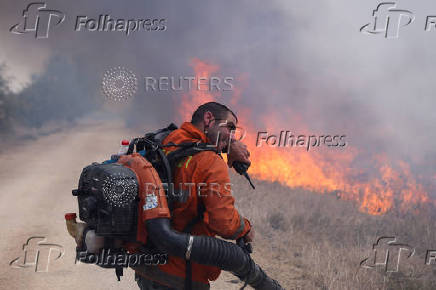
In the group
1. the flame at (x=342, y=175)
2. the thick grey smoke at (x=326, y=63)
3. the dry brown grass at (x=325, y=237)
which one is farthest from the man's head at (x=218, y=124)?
the thick grey smoke at (x=326, y=63)

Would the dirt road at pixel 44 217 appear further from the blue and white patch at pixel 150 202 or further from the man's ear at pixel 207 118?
the blue and white patch at pixel 150 202

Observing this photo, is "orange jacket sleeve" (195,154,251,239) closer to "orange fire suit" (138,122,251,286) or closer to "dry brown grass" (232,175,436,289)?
"orange fire suit" (138,122,251,286)

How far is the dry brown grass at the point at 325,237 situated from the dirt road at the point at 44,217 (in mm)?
1253

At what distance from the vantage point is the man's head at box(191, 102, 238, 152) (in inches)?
119

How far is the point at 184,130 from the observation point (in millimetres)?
3127

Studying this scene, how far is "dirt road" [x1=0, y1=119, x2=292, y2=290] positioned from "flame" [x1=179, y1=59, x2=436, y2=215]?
20.1ft

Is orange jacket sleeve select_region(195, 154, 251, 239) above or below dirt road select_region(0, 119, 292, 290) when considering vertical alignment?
above

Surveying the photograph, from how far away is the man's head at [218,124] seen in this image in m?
3.01

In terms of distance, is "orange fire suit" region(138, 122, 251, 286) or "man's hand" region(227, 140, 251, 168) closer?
"orange fire suit" region(138, 122, 251, 286)

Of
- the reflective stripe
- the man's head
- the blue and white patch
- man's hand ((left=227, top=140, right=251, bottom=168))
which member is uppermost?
the man's head

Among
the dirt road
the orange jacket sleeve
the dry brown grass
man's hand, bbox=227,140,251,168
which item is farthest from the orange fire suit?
the dry brown grass

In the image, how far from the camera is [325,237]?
28.3 ft

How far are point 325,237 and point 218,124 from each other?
629cm

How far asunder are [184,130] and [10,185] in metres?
11.3
